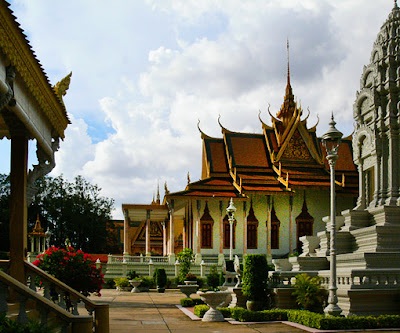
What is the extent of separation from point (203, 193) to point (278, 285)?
72.9 feet

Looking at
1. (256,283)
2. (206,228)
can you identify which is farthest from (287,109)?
(256,283)

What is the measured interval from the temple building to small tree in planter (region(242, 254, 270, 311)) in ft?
68.4

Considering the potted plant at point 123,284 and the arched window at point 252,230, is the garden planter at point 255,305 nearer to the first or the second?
the potted plant at point 123,284

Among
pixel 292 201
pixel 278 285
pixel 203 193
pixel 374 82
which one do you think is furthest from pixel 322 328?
pixel 292 201

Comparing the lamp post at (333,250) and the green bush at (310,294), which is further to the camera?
the green bush at (310,294)

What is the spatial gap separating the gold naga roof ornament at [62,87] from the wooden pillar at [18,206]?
1.35 meters

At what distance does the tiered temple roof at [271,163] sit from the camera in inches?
1512

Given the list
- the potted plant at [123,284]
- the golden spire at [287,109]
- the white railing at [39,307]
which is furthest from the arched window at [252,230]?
the white railing at [39,307]

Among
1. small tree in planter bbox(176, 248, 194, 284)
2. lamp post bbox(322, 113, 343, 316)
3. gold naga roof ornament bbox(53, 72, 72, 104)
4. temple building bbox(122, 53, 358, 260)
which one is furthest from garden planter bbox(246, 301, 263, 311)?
temple building bbox(122, 53, 358, 260)

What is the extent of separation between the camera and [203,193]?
37188 mm

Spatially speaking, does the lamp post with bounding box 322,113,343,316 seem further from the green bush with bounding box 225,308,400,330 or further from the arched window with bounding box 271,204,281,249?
the arched window with bounding box 271,204,281,249

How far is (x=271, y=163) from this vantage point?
136ft

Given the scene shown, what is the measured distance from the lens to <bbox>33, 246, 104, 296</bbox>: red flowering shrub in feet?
40.9

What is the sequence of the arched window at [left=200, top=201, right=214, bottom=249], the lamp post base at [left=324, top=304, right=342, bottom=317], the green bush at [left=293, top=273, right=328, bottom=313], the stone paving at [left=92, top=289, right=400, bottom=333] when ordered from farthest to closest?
the arched window at [left=200, top=201, right=214, bottom=249]
the green bush at [left=293, top=273, right=328, bottom=313]
the lamp post base at [left=324, top=304, right=342, bottom=317]
the stone paving at [left=92, top=289, right=400, bottom=333]
